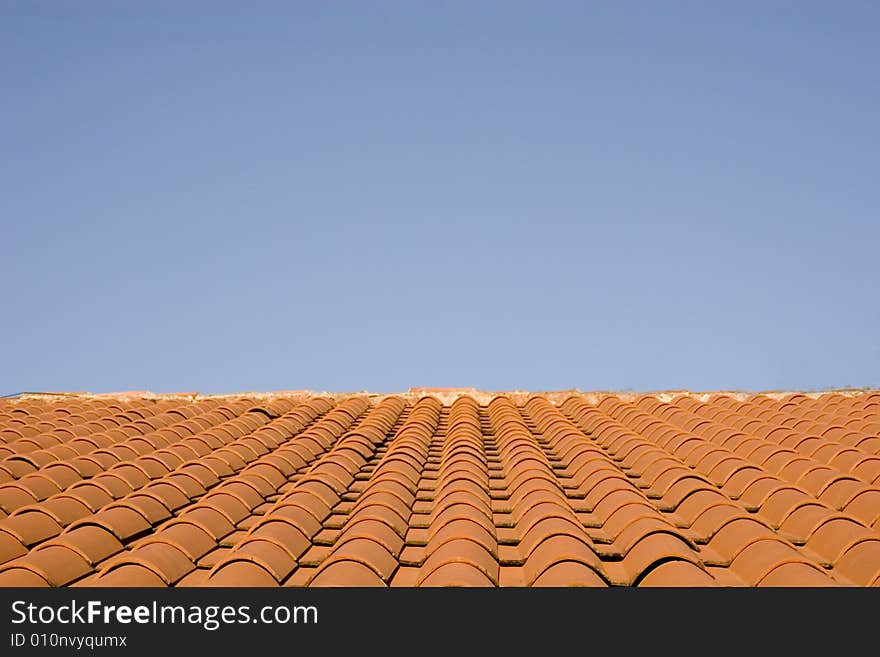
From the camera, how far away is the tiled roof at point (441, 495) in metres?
5.48

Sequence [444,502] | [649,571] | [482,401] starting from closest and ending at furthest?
1. [649,571]
2. [444,502]
3. [482,401]

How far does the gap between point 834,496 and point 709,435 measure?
270 cm

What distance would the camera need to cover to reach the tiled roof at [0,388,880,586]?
548 cm

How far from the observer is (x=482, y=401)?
13.2 m

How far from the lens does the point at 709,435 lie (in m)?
9.72

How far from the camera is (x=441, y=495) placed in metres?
7.22
